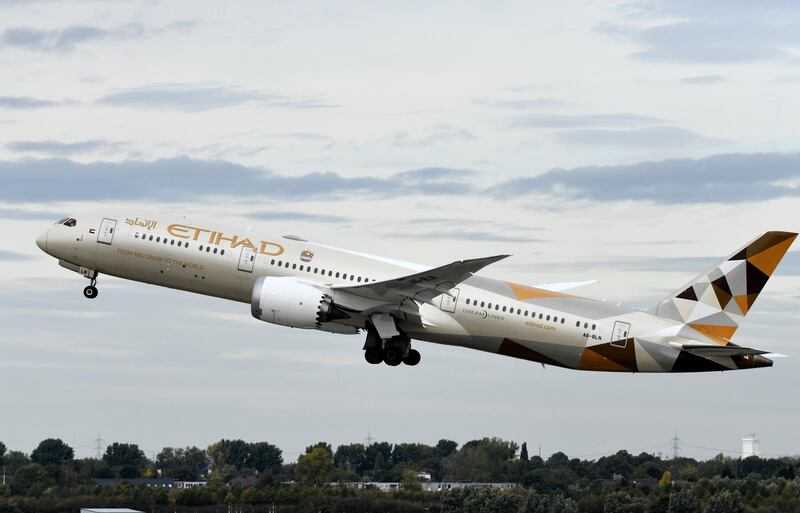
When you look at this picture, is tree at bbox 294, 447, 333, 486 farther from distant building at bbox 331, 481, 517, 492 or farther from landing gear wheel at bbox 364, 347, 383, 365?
landing gear wheel at bbox 364, 347, 383, 365

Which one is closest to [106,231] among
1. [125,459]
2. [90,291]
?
[90,291]

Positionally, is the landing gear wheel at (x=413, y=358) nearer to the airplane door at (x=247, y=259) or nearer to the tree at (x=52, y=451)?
the airplane door at (x=247, y=259)

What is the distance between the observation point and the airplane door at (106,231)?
5914cm

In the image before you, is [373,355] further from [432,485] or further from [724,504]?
[432,485]

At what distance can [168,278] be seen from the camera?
5844 centimetres

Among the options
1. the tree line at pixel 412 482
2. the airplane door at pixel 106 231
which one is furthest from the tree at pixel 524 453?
the airplane door at pixel 106 231

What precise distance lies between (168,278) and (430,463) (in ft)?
240

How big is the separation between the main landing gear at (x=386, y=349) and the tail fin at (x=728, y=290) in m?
10.6

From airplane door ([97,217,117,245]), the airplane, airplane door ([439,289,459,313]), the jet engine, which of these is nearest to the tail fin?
the airplane

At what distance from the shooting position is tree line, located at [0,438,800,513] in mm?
91562

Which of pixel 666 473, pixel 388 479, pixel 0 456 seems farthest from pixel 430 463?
pixel 0 456

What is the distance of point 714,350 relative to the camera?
57.5 metres

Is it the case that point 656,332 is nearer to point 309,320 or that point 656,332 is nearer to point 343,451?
point 309,320

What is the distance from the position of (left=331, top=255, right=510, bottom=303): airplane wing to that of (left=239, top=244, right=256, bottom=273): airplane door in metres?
3.52
